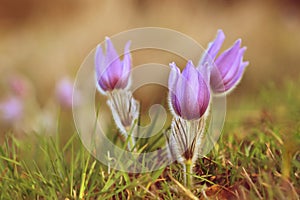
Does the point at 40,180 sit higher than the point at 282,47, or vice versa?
the point at 282,47

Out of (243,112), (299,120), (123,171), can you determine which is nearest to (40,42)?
(243,112)

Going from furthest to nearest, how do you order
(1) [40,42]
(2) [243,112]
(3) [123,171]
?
1. (1) [40,42]
2. (2) [243,112]
3. (3) [123,171]

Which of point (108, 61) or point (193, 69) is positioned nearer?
point (193, 69)

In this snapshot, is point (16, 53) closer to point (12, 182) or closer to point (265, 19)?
point (265, 19)

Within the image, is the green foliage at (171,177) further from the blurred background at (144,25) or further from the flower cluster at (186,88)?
the blurred background at (144,25)

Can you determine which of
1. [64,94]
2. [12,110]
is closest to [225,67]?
[64,94]

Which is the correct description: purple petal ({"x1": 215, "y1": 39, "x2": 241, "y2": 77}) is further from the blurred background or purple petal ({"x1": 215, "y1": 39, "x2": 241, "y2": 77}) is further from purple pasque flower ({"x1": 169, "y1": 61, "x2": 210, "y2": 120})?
the blurred background

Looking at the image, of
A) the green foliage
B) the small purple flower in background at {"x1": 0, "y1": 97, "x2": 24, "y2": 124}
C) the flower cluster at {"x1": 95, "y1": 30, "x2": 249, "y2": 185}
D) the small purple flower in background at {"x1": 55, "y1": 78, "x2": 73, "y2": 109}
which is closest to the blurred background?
the small purple flower in background at {"x1": 0, "y1": 97, "x2": 24, "y2": 124}
